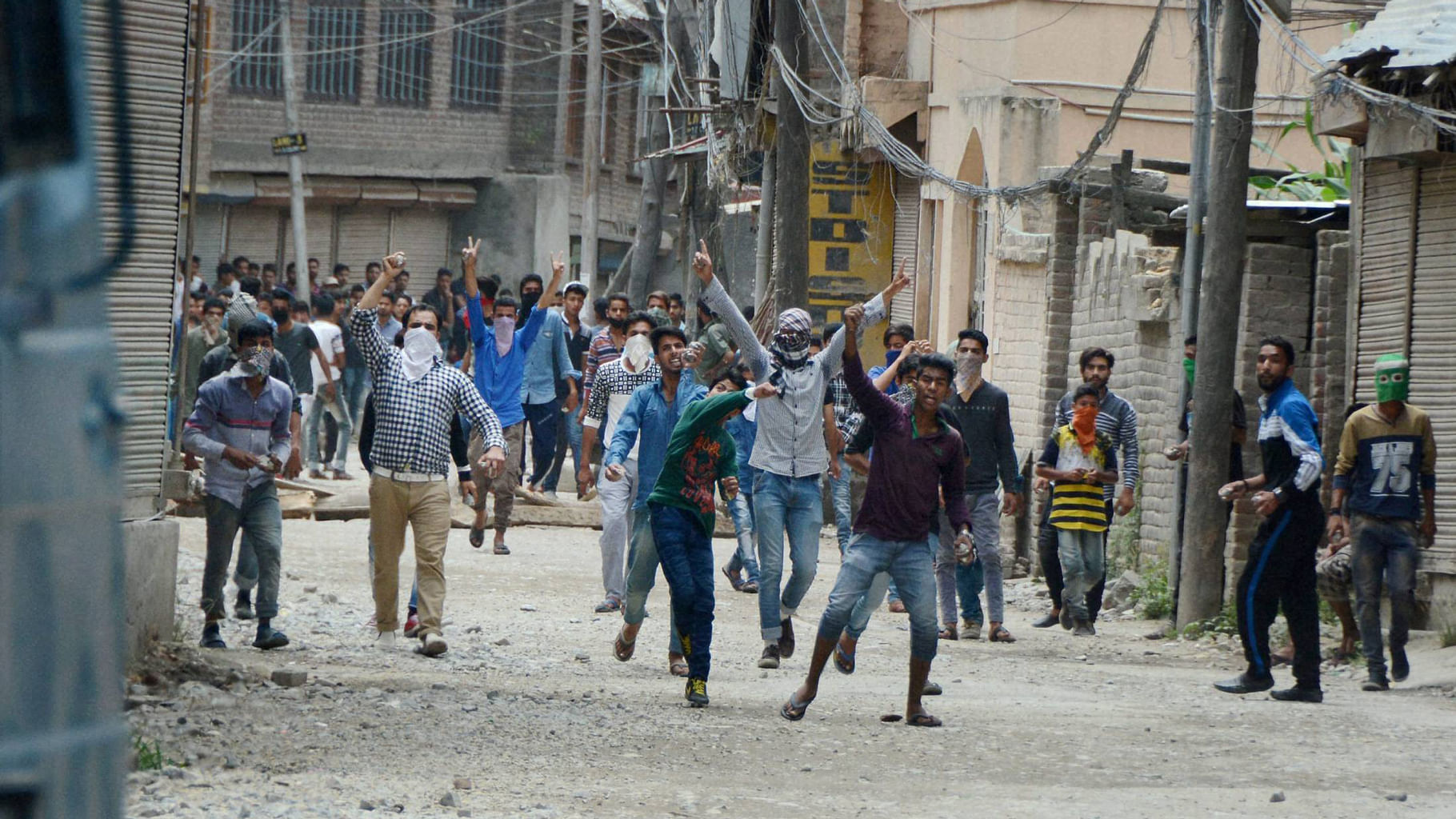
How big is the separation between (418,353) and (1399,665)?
211 inches

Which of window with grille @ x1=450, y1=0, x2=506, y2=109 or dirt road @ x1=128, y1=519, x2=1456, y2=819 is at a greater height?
window with grille @ x1=450, y1=0, x2=506, y2=109

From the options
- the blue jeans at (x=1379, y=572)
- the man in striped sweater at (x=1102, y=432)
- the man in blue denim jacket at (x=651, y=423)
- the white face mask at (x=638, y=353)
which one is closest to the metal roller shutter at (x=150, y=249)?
the man in blue denim jacket at (x=651, y=423)

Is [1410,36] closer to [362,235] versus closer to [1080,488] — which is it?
[1080,488]

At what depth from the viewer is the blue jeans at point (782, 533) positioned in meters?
9.62

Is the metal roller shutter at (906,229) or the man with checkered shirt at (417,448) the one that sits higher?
the metal roller shutter at (906,229)

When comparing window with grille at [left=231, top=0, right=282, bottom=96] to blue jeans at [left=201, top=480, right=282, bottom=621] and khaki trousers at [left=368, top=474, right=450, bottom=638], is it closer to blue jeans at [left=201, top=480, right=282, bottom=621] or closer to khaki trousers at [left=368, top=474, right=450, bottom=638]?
blue jeans at [left=201, top=480, right=282, bottom=621]

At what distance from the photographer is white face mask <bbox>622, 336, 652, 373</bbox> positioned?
12.4 m

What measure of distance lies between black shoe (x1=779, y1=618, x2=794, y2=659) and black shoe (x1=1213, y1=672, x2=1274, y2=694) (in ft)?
7.13

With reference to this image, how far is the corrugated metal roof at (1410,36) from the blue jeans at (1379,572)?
8.86 feet

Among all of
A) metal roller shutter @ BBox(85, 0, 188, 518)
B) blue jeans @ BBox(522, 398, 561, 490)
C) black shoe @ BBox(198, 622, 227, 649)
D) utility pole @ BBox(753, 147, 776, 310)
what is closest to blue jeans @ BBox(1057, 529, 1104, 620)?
black shoe @ BBox(198, 622, 227, 649)

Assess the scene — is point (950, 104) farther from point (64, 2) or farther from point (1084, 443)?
point (64, 2)

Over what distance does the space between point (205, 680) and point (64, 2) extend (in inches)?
259

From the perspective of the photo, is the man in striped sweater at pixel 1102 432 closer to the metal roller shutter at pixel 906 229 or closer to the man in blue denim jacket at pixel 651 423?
the man in blue denim jacket at pixel 651 423

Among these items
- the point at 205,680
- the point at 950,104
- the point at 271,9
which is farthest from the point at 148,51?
the point at 271,9
